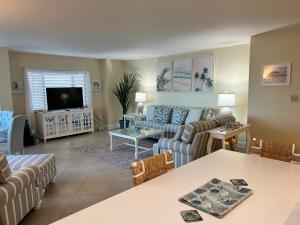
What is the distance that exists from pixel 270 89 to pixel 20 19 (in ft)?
13.6

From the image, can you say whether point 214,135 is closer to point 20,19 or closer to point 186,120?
point 186,120

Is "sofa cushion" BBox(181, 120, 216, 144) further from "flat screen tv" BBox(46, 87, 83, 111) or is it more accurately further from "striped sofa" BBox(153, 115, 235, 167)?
"flat screen tv" BBox(46, 87, 83, 111)

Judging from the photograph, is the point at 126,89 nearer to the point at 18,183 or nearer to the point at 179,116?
the point at 179,116

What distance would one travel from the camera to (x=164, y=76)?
644cm

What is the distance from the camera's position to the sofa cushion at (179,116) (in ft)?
17.6

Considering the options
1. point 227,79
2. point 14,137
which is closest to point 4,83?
point 14,137

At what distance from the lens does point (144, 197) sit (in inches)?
48.3

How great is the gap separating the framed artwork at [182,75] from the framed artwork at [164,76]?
18 centimetres

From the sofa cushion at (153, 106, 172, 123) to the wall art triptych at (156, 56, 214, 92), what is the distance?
0.73 m

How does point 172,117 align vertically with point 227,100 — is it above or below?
below

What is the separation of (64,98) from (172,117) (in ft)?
10.3

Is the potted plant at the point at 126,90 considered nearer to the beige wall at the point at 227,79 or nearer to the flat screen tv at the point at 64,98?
the flat screen tv at the point at 64,98

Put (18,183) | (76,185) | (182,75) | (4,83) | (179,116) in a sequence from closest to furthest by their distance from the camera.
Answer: (18,183), (76,185), (4,83), (179,116), (182,75)

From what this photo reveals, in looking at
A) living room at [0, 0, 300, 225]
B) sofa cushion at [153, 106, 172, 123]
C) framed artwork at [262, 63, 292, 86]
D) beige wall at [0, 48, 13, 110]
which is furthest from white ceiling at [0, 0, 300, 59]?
sofa cushion at [153, 106, 172, 123]
